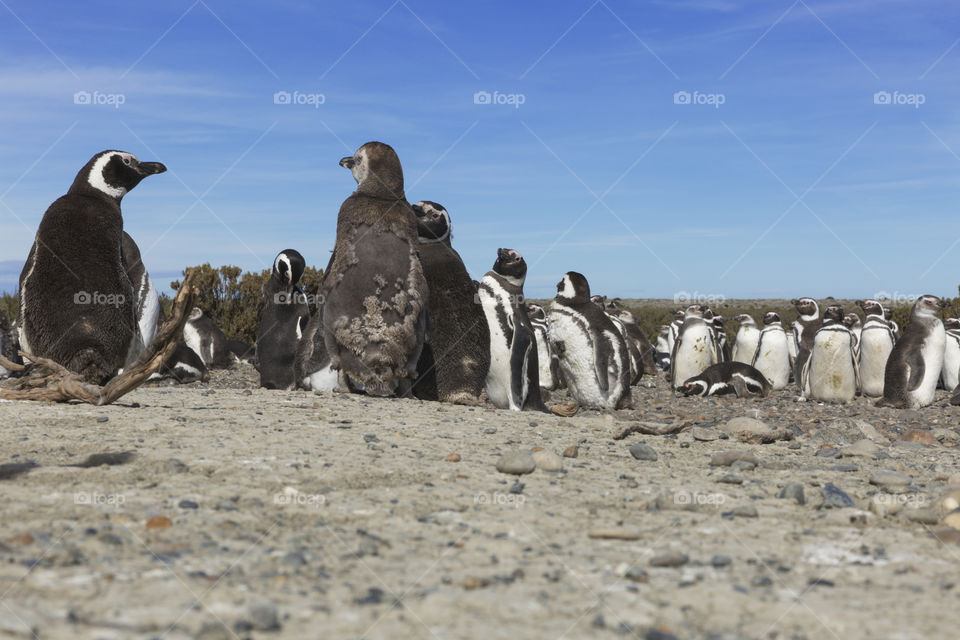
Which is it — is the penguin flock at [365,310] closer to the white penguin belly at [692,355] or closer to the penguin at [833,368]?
the penguin at [833,368]

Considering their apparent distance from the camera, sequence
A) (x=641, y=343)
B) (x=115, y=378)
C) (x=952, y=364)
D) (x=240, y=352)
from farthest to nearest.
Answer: (x=641, y=343)
(x=240, y=352)
(x=952, y=364)
(x=115, y=378)

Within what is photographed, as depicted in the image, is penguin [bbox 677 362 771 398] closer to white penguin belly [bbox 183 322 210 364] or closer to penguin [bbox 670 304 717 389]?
penguin [bbox 670 304 717 389]

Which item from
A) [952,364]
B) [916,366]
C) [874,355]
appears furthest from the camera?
[952,364]

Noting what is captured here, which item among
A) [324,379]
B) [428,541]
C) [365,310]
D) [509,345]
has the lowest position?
[428,541]

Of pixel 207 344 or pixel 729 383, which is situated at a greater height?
pixel 207 344

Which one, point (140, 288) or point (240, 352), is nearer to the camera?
point (140, 288)

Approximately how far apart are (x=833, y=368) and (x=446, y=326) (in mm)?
8001

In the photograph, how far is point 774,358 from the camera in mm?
15961

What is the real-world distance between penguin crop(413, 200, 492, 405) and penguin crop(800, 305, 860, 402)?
24.4 ft

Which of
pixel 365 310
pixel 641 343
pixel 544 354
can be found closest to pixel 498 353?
pixel 365 310

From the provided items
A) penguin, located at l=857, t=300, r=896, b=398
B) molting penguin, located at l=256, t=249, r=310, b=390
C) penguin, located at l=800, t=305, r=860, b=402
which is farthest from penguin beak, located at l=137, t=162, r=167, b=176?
penguin, located at l=857, t=300, r=896, b=398

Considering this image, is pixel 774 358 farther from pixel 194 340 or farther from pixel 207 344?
pixel 194 340

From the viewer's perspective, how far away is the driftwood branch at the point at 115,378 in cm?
549

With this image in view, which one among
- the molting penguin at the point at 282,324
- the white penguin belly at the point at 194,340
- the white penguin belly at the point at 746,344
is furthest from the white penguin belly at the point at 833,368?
the white penguin belly at the point at 194,340
